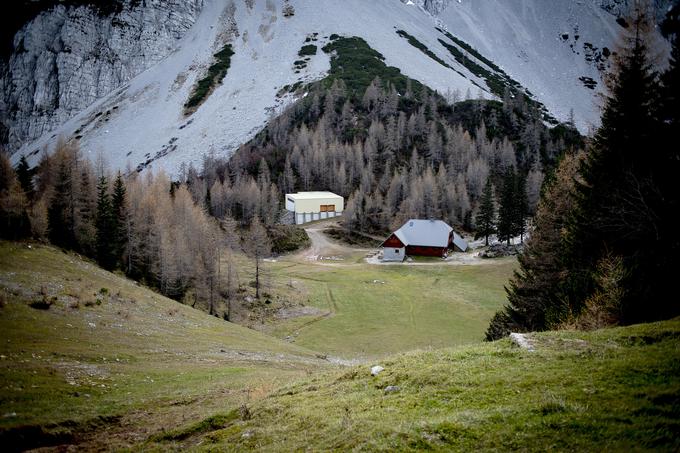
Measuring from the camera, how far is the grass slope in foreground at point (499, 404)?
9.02 meters

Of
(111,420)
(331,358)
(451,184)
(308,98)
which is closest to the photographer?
(111,420)

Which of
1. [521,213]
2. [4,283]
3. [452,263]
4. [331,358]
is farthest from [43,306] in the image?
[521,213]

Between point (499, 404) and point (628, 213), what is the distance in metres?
17.5

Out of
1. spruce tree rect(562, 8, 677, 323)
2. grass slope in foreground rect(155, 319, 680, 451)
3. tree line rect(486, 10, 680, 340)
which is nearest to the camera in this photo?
grass slope in foreground rect(155, 319, 680, 451)

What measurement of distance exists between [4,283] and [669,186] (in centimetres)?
4360

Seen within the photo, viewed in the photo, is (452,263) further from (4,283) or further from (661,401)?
(661,401)

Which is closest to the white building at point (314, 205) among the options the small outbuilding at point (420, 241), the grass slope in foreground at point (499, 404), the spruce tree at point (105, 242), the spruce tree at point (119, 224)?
the small outbuilding at point (420, 241)

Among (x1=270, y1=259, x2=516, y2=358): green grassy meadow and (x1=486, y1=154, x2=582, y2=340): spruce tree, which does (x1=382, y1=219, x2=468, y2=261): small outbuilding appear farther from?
(x1=486, y1=154, x2=582, y2=340): spruce tree

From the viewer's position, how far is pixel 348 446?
33.5ft

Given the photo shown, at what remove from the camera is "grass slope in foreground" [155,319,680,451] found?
9.02 m

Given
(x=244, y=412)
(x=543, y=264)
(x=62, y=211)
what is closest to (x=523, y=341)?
(x=244, y=412)

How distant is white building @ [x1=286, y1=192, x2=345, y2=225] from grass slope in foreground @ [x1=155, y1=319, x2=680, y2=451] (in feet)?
375

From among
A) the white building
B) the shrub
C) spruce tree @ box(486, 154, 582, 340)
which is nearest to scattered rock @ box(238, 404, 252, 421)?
spruce tree @ box(486, 154, 582, 340)

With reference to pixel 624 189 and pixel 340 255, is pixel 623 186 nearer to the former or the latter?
pixel 624 189
